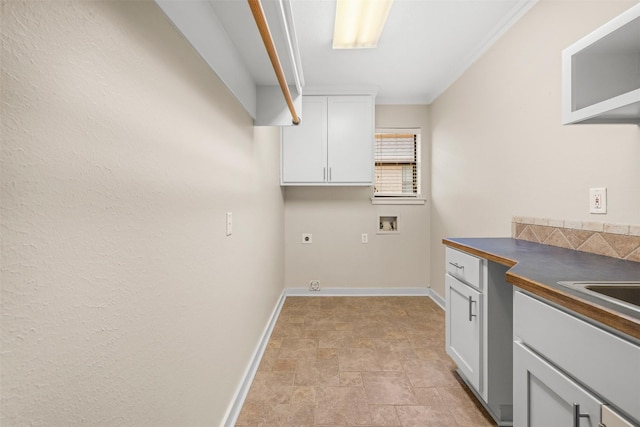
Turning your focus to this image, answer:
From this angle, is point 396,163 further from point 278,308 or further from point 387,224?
point 278,308

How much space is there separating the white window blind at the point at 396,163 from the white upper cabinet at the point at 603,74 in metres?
2.52

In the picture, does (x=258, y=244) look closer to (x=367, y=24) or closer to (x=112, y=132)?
(x=112, y=132)

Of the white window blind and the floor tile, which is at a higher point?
the white window blind

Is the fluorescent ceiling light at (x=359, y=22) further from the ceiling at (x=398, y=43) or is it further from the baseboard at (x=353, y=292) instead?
the baseboard at (x=353, y=292)

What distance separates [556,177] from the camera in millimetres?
1684

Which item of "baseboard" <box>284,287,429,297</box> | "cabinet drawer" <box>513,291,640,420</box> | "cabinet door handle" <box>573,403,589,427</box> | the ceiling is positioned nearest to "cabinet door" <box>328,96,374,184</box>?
the ceiling

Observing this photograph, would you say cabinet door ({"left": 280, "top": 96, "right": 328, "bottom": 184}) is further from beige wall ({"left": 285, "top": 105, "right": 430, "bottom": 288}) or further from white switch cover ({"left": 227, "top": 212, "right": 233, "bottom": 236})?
white switch cover ({"left": 227, "top": 212, "right": 233, "bottom": 236})

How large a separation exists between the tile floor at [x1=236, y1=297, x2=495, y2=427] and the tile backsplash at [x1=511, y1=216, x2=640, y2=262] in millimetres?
1026

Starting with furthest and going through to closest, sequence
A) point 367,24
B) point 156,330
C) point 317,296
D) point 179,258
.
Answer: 1. point 317,296
2. point 367,24
3. point 179,258
4. point 156,330

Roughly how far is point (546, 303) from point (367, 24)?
6.71 ft

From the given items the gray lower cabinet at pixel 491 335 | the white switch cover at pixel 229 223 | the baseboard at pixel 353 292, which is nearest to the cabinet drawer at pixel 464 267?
the gray lower cabinet at pixel 491 335

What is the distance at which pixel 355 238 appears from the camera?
371 centimetres

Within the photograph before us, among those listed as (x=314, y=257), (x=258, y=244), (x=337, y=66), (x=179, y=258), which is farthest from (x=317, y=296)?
(x=179, y=258)

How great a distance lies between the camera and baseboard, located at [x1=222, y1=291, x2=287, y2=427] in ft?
4.93
